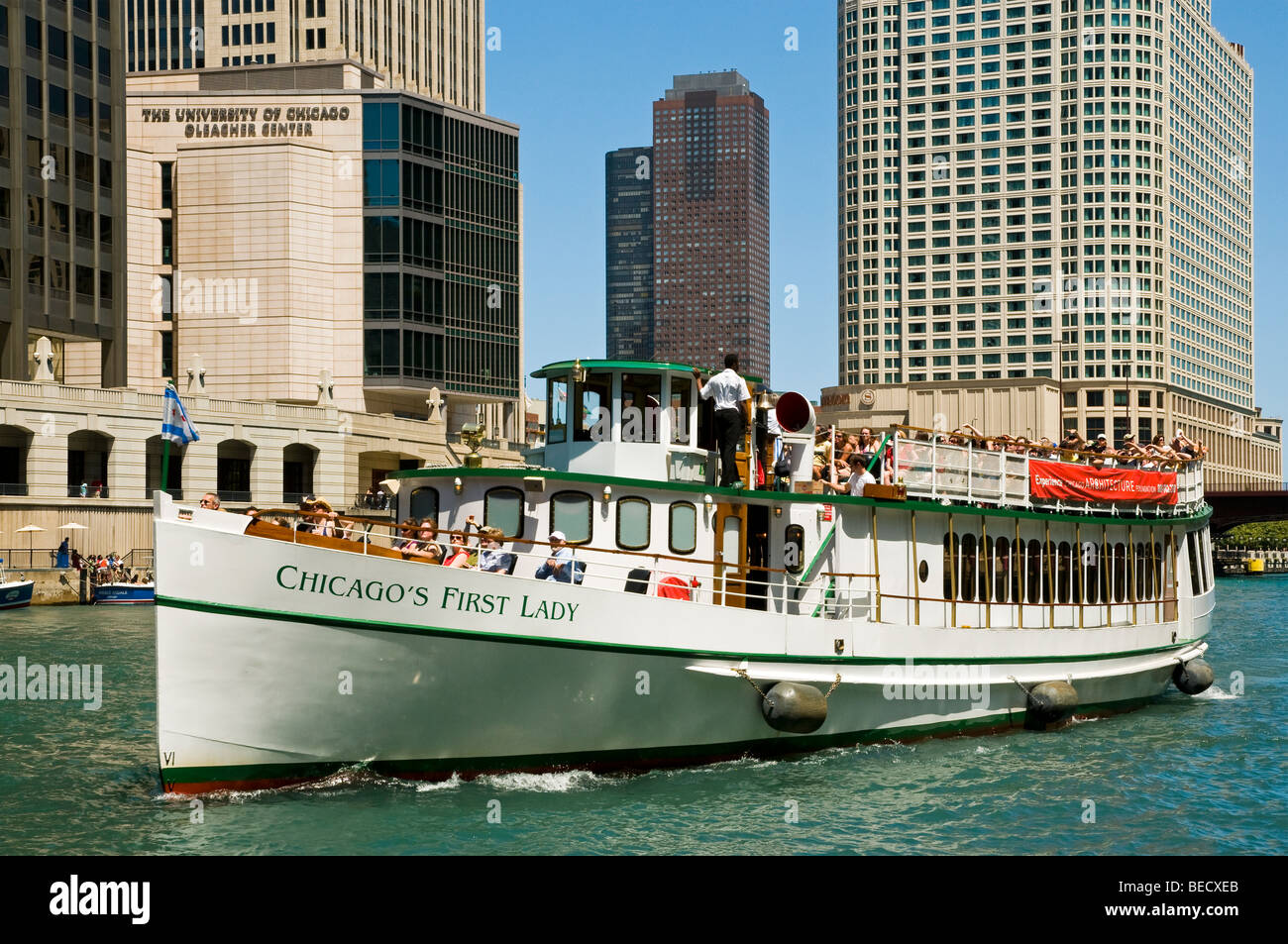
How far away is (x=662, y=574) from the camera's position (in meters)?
18.2

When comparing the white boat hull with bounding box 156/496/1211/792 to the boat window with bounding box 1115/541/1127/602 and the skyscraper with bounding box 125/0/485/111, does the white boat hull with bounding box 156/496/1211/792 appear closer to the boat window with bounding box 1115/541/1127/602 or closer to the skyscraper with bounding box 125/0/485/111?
the boat window with bounding box 1115/541/1127/602

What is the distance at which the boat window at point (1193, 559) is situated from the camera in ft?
92.4

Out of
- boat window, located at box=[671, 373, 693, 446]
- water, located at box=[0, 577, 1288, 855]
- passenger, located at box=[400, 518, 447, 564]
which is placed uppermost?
boat window, located at box=[671, 373, 693, 446]

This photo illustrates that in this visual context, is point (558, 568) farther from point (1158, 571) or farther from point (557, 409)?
point (1158, 571)

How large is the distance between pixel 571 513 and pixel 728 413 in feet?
8.52

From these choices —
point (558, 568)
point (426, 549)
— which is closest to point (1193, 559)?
point (558, 568)

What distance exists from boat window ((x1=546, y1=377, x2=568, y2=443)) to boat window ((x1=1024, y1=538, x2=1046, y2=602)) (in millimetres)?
8441

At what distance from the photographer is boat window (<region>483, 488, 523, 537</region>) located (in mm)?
18609

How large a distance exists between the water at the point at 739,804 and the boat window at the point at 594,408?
16.2ft

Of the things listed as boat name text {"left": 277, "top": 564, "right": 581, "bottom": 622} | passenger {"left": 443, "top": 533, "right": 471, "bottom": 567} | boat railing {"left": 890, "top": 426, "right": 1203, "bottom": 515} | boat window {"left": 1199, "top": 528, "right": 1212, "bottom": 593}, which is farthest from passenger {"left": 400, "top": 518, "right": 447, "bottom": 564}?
boat window {"left": 1199, "top": 528, "right": 1212, "bottom": 593}

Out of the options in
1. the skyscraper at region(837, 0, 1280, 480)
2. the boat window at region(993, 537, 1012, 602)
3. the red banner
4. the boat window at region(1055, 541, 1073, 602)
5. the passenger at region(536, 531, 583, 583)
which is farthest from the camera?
the skyscraper at region(837, 0, 1280, 480)

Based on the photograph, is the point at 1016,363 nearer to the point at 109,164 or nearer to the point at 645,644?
the point at 109,164

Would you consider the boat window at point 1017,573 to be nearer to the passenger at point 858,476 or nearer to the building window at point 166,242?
the passenger at point 858,476
